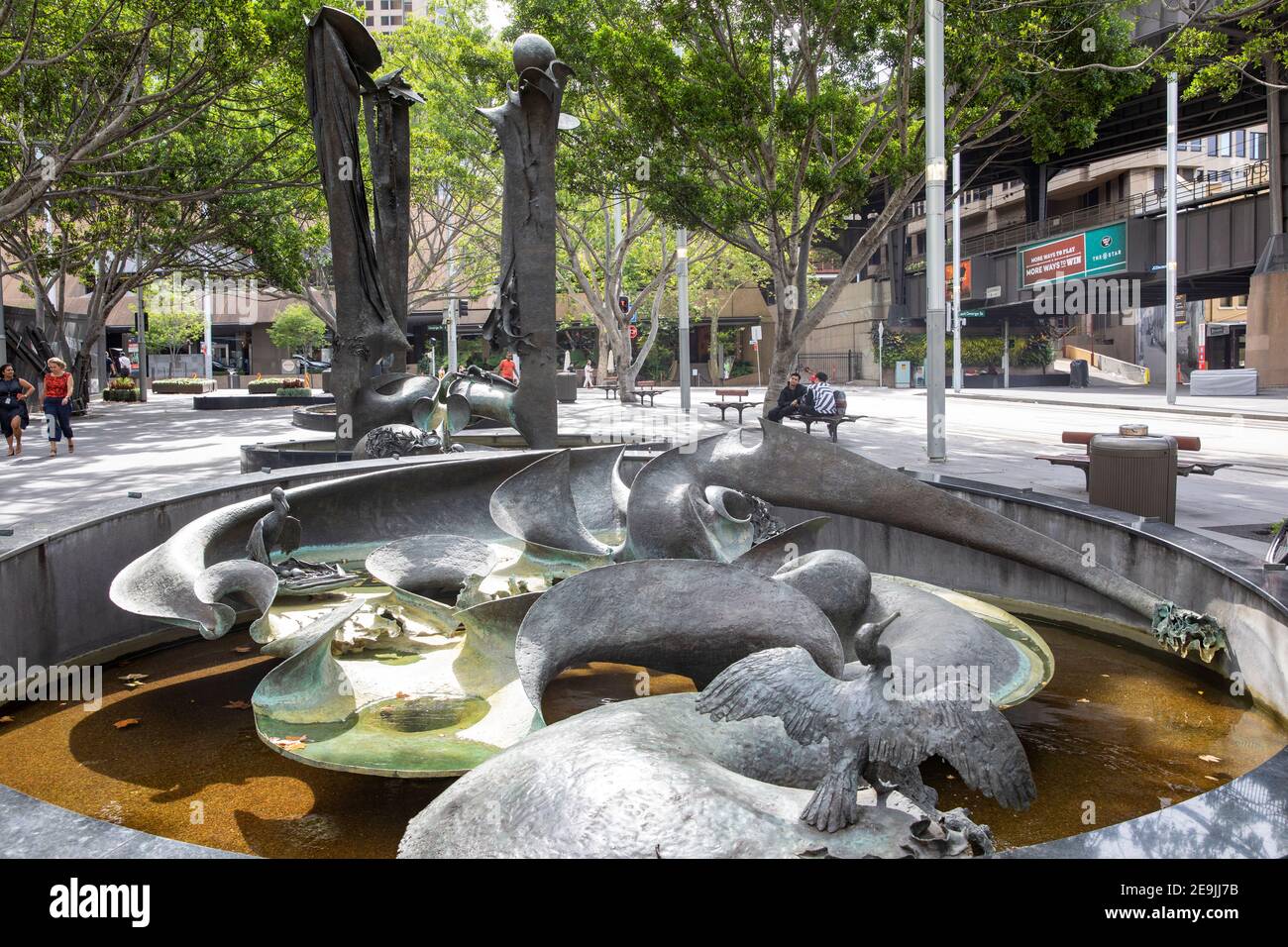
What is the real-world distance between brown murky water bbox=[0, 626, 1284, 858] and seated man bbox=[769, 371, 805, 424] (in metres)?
12.0

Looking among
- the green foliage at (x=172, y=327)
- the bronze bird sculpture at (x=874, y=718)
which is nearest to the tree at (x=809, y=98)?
the bronze bird sculpture at (x=874, y=718)

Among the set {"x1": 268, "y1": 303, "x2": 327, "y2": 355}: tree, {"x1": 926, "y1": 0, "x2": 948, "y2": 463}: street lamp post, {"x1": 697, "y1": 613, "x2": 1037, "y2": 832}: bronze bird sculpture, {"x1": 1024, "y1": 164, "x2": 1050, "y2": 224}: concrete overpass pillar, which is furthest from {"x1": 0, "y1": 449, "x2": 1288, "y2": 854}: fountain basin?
{"x1": 268, "y1": 303, "x2": 327, "y2": 355}: tree

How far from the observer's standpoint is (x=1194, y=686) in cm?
493

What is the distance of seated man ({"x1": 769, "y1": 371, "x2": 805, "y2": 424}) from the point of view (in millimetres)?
17234

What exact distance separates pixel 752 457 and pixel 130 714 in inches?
119

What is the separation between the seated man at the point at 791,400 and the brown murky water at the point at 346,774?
1199 cm

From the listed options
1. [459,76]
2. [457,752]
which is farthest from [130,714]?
[459,76]

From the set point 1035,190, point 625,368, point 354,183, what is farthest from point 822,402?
point 1035,190

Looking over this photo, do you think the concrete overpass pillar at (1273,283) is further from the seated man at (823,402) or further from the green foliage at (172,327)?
the green foliage at (172,327)

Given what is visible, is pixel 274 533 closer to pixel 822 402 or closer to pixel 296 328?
pixel 822 402

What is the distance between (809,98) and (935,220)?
3808 millimetres

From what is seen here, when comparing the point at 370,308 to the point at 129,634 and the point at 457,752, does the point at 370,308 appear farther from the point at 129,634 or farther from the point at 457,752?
the point at 457,752

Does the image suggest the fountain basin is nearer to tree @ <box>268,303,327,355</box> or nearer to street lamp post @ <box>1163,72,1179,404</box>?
street lamp post @ <box>1163,72,1179,404</box>

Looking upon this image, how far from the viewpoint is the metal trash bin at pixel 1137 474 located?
332 inches
